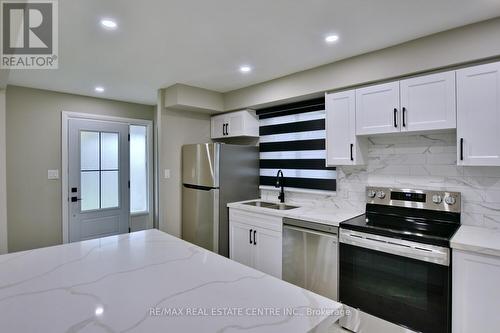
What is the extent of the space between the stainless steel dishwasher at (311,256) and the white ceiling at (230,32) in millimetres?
1541

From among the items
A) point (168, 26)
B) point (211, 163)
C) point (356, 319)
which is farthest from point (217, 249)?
point (168, 26)

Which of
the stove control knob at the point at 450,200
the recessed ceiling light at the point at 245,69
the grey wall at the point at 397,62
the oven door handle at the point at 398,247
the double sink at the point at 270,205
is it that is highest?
the recessed ceiling light at the point at 245,69

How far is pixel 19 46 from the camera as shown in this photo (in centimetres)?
214

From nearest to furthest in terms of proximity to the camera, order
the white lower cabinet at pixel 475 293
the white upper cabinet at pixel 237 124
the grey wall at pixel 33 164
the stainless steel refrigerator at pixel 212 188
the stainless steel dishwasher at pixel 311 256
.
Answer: the white lower cabinet at pixel 475 293, the stainless steel dishwasher at pixel 311 256, the stainless steel refrigerator at pixel 212 188, the grey wall at pixel 33 164, the white upper cabinet at pixel 237 124

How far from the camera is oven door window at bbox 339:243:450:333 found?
1.81 meters

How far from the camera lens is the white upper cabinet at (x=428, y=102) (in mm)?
Answer: 2045

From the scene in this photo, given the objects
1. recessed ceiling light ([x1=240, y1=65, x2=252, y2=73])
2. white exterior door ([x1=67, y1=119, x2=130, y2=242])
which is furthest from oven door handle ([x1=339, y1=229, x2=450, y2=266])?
white exterior door ([x1=67, y1=119, x2=130, y2=242])

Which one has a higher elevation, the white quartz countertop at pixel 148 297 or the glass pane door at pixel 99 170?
the glass pane door at pixel 99 170

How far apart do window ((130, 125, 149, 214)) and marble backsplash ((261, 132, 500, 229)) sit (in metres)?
3.09

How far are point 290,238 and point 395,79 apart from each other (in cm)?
170

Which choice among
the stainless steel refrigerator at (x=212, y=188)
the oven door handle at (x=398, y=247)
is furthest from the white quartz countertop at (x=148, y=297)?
the stainless steel refrigerator at (x=212, y=188)

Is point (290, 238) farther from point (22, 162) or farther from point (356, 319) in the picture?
point (22, 162)

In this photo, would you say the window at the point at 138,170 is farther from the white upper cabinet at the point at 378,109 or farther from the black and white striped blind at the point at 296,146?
the white upper cabinet at the point at 378,109

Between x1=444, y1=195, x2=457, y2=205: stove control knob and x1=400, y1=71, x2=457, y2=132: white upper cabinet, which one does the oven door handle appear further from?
x1=400, y1=71, x2=457, y2=132: white upper cabinet
